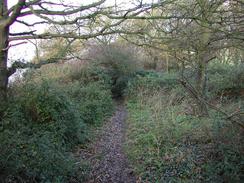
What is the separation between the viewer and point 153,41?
Result: 634 cm

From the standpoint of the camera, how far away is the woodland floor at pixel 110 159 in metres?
5.55

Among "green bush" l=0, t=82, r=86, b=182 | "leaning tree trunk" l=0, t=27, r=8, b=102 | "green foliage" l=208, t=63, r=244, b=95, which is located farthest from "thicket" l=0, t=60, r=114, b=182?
"green foliage" l=208, t=63, r=244, b=95

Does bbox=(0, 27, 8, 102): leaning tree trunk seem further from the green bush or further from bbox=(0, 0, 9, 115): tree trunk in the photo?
the green bush

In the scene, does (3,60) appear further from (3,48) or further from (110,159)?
(110,159)

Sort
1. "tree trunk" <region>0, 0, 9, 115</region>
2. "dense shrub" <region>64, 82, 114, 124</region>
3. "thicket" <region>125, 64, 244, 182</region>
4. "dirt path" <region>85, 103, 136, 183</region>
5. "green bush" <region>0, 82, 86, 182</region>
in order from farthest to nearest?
"dense shrub" <region>64, 82, 114, 124</region>, "tree trunk" <region>0, 0, 9, 115</region>, "dirt path" <region>85, 103, 136, 183</region>, "thicket" <region>125, 64, 244, 182</region>, "green bush" <region>0, 82, 86, 182</region>

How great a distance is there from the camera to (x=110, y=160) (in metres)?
6.52

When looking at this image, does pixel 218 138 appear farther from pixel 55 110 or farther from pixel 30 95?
pixel 30 95

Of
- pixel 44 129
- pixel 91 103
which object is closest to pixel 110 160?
pixel 44 129

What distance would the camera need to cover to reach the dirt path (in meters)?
5.54

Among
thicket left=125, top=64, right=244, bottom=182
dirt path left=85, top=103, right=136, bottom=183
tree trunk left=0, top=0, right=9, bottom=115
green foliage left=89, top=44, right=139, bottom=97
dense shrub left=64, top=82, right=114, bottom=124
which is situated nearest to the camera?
thicket left=125, top=64, right=244, bottom=182

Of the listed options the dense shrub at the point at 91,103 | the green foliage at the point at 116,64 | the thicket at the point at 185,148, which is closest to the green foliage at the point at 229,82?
the thicket at the point at 185,148

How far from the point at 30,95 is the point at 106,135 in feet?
11.0

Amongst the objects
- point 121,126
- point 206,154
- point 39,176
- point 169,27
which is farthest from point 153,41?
point 121,126

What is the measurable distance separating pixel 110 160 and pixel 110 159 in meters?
0.06
